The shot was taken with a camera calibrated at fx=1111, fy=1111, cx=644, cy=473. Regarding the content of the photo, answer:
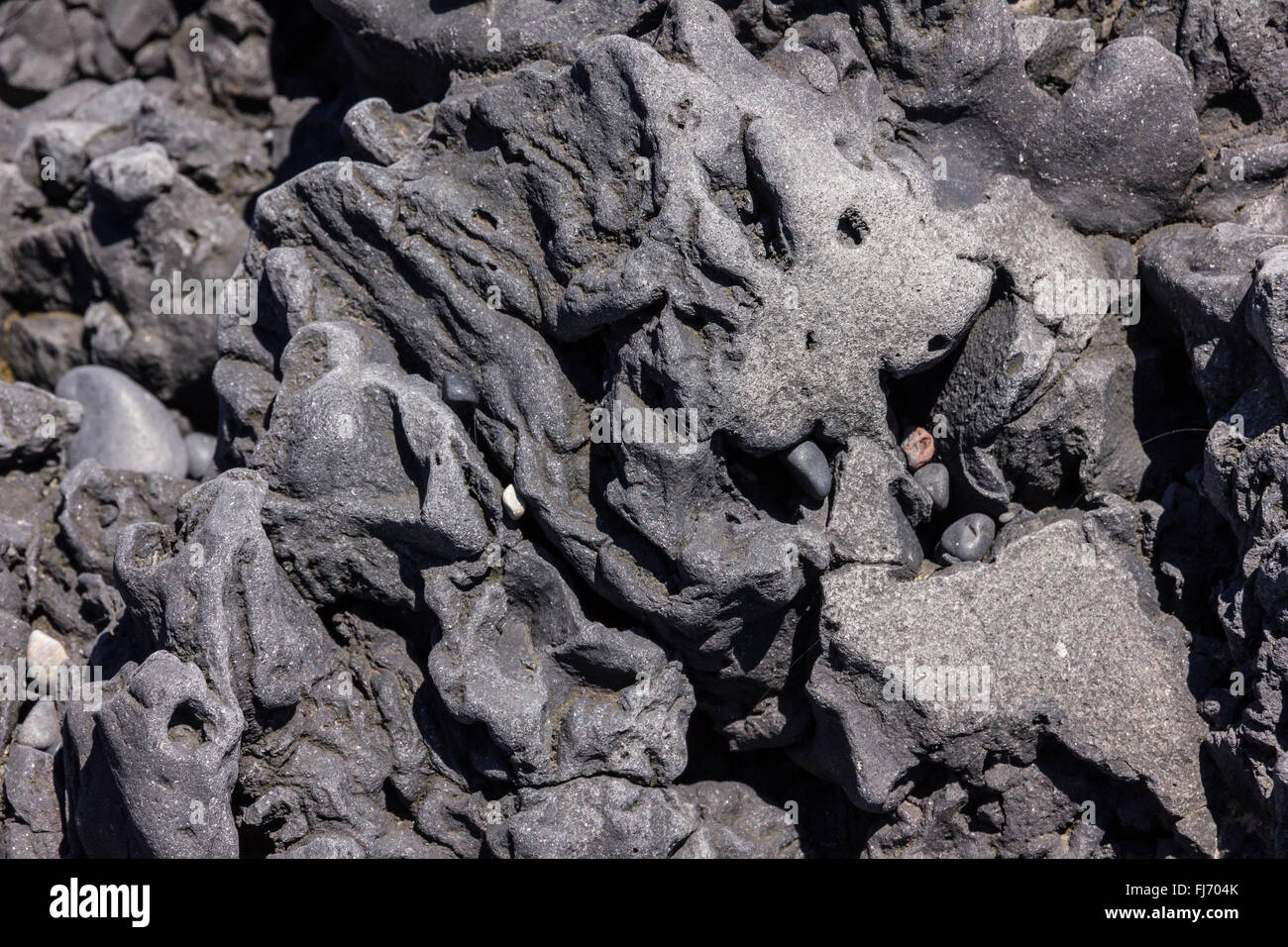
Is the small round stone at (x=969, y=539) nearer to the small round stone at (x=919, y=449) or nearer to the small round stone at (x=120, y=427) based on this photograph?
the small round stone at (x=919, y=449)

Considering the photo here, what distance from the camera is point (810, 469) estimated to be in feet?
16.1

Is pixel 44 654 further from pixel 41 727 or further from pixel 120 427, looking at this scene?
pixel 120 427

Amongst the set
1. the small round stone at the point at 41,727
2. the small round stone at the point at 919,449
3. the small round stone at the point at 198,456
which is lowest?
the small round stone at the point at 41,727

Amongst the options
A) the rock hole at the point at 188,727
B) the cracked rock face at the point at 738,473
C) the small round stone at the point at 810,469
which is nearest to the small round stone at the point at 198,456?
the cracked rock face at the point at 738,473

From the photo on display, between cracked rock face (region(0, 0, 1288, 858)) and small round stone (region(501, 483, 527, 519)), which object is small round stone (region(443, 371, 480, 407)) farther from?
small round stone (region(501, 483, 527, 519))

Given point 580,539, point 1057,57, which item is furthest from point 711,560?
point 1057,57

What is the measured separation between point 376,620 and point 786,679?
1.93 metres

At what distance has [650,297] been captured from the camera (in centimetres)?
462

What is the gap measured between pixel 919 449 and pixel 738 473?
3.11 ft

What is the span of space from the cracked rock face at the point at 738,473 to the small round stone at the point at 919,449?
47mm

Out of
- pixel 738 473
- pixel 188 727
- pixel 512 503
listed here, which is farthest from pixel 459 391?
pixel 188 727

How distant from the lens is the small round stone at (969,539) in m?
5.13

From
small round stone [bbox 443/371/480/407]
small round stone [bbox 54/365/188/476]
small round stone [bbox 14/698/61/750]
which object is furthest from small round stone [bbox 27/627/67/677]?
small round stone [bbox 443/371/480/407]

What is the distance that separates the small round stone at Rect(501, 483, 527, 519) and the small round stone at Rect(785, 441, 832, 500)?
120 cm
